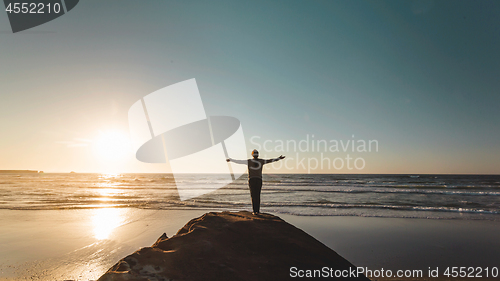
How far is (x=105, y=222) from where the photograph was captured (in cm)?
1047

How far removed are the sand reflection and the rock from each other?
20.0 ft

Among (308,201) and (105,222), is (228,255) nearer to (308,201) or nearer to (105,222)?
(105,222)

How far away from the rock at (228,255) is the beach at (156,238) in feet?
9.08

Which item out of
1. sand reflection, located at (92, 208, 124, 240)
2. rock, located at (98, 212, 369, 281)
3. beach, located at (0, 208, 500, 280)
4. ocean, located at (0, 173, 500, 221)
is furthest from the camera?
ocean, located at (0, 173, 500, 221)

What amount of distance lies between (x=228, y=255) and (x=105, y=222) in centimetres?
966

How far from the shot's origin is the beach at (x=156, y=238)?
581 centimetres

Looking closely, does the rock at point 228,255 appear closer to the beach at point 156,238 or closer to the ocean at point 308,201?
the beach at point 156,238

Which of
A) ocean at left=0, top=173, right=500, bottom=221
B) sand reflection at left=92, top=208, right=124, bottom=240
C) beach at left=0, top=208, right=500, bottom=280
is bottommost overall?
beach at left=0, top=208, right=500, bottom=280

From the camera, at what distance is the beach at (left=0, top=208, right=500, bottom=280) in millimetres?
5809

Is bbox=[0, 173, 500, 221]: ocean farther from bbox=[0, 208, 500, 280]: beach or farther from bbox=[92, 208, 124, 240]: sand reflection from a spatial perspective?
bbox=[92, 208, 124, 240]: sand reflection

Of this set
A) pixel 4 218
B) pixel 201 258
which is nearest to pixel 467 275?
pixel 201 258

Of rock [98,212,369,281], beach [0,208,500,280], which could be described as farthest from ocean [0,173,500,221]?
rock [98,212,369,281]

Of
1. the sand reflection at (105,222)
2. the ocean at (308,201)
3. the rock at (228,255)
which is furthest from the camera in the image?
the ocean at (308,201)

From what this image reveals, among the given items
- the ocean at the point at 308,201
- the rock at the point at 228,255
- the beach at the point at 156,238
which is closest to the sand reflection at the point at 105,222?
the beach at the point at 156,238
